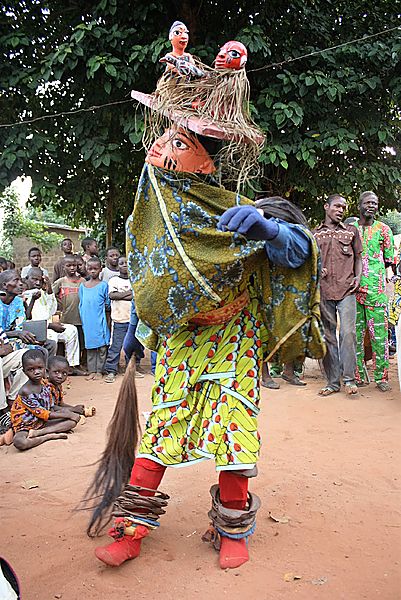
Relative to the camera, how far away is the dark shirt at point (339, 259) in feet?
19.1

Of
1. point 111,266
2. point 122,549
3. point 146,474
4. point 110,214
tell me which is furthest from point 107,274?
point 122,549

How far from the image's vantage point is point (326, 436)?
14.3 feet

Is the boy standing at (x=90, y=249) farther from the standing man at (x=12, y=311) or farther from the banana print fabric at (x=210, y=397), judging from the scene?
the banana print fabric at (x=210, y=397)

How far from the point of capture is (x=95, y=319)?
7109 millimetres

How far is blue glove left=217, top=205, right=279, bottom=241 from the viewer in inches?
79.0

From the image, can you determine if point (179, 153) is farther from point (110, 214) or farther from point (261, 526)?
point (110, 214)

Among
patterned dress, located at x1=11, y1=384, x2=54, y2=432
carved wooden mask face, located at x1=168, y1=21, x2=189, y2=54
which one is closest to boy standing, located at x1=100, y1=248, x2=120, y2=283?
patterned dress, located at x1=11, y1=384, x2=54, y2=432

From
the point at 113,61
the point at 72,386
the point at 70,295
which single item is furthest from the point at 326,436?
the point at 113,61

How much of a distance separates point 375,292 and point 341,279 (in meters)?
0.42

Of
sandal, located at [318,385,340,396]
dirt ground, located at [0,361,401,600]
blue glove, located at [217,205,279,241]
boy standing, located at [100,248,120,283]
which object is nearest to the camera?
blue glove, located at [217,205,279,241]

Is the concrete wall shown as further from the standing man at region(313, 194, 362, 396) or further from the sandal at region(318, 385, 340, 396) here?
the sandal at region(318, 385, 340, 396)

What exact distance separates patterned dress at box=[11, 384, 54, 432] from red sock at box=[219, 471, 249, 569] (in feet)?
7.84

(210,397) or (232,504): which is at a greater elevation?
(210,397)

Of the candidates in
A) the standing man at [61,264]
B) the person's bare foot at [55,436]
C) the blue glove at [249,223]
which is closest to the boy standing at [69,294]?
the standing man at [61,264]
